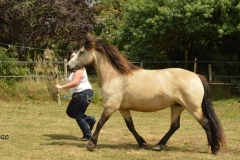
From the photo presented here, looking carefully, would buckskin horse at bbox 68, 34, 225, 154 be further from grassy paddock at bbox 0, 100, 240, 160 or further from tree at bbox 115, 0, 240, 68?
tree at bbox 115, 0, 240, 68

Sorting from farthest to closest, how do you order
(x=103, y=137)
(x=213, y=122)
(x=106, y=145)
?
(x=103, y=137)
(x=106, y=145)
(x=213, y=122)

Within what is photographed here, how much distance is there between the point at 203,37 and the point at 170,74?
1232 cm

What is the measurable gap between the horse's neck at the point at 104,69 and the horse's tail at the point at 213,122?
1.73 metres

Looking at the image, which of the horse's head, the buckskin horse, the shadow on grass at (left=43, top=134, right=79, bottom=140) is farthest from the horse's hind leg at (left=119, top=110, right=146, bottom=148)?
the shadow on grass at (left=43, top=134, right=79, bottom=140)

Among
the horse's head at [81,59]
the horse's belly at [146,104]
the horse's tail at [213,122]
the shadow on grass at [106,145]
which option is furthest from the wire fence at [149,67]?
the horse's tail at [213,122]

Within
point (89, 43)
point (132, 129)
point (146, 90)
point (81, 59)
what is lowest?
point (132, 129)

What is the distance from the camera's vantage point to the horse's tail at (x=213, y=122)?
839 centimetres

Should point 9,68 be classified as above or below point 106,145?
above

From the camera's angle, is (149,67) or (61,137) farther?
(149,67)

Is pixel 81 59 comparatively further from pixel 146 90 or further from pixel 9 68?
pixel 9 68

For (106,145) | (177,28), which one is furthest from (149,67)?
(106,145)

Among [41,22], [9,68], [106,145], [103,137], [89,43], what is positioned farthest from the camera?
[41,22]

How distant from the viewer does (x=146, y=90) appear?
8641mm

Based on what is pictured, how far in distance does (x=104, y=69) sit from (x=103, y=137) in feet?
6.18
